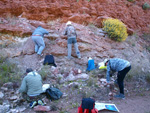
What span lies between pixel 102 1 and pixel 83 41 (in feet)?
14.0

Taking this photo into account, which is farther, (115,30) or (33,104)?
(115,30)

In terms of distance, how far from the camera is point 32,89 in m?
3.91

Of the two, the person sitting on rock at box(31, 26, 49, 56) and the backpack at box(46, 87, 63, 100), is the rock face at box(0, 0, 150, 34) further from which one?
the backpack at box(46, 87, 63, 100)

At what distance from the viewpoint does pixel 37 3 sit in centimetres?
827

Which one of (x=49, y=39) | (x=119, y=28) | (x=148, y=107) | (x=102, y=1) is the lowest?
(x=148, y=107)

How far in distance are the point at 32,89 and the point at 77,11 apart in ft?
21.1

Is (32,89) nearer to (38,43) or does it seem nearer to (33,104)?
(33,104)

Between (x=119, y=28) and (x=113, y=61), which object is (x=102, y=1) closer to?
(x=119, y=28)

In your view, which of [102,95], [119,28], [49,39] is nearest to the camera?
[102,95]

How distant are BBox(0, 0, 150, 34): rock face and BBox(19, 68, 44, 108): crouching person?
4096 mm

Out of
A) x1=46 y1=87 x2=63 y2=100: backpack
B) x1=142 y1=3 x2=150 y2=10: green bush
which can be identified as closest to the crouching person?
x1=46 y1=87 x2=63 y2=100: backpack

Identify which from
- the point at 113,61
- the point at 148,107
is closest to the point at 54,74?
the point at 113,61

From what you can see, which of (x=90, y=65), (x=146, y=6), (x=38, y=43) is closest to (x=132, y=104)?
(x=90, y=65)

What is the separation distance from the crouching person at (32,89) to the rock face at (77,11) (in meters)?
4.10
